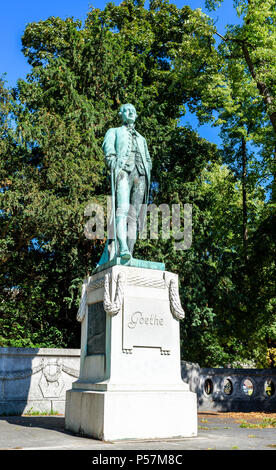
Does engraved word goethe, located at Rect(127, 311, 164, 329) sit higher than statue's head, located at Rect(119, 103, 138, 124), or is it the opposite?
statue's head, located at Rect(119, 103, 138, 124)

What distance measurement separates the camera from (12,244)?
17.2m

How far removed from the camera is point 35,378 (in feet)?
45.2

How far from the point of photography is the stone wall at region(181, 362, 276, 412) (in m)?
15.5

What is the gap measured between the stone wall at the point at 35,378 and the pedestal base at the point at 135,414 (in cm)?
567

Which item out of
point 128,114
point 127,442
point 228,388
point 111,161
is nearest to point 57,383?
point 228,388

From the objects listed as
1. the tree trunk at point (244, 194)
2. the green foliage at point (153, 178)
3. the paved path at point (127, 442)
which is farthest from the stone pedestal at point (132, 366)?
the tree trunk at point (244, 194)

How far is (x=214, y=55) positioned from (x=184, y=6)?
21.9ft

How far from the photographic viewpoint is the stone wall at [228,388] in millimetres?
15531

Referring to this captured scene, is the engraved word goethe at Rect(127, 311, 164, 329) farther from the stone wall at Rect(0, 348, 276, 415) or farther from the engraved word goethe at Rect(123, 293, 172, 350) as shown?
the stone wall at Rect(0, 348, 276, 415)

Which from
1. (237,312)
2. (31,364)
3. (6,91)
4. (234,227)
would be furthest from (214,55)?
(31,364)

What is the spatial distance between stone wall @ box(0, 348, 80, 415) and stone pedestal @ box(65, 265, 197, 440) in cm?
511

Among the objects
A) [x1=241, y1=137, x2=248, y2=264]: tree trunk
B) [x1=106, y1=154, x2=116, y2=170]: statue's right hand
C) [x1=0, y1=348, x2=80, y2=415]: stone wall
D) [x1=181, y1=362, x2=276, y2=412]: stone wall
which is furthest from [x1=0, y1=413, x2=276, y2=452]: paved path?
[x1=241, y1=137, x2=248, y2=264]: tree trunk

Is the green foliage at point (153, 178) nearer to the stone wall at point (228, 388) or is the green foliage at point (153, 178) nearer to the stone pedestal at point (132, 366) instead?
the stone wall at point (228, 388)

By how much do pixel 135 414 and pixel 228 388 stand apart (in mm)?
10352
